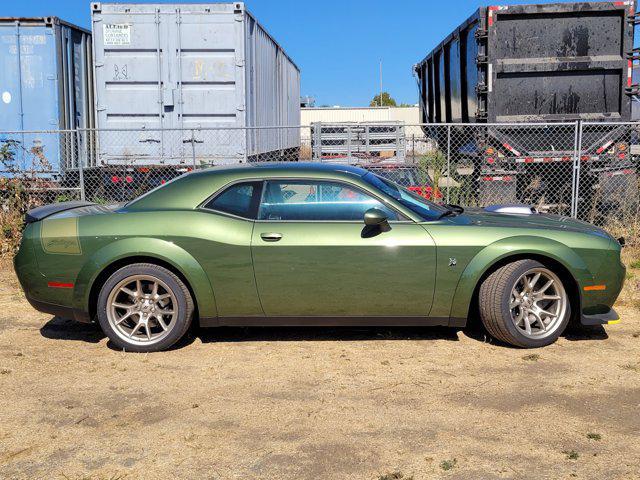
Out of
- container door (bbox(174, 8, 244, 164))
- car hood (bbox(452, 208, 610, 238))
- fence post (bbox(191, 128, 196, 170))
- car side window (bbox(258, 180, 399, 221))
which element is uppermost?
container door (bbox(174, 8, 244, 164))

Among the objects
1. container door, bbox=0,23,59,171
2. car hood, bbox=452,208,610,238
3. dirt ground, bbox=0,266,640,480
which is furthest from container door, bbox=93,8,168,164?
car hood, bbox=452,208,610,238

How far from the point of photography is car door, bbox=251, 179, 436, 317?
537 cm

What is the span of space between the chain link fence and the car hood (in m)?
4.10

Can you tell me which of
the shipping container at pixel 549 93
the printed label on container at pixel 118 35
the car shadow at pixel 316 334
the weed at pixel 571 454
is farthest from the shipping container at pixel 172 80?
the weed at pixel 571 454

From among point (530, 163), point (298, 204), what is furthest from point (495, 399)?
point (530, 163)

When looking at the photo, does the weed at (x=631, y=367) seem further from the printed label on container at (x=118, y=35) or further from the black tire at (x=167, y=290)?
Answer: the printed label on container at (x=118, y=35)

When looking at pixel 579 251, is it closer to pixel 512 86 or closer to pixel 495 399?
pixel 495 399

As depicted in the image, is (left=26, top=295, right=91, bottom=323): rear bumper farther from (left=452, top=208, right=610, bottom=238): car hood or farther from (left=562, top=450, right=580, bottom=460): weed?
(left=562, top=450, right=580, bottom=460): weed

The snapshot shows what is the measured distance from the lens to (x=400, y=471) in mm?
3521

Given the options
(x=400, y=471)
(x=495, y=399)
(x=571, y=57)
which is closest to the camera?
(x=400, y=471)

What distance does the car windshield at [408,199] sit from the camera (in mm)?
5637

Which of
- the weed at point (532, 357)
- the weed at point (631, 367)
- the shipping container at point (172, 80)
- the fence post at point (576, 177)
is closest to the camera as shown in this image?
the weed at point (631, 367)

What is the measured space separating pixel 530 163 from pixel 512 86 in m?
1.18

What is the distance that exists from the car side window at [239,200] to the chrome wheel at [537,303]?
2096mm
